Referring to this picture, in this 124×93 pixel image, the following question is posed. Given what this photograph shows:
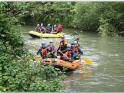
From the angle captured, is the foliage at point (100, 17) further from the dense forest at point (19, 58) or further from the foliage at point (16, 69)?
the foliage at point (16, 69)

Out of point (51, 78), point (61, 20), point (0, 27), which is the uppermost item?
point (0, 27)

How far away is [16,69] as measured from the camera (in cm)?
746

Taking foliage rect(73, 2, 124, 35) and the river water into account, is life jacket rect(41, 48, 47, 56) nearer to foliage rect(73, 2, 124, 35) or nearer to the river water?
the river water

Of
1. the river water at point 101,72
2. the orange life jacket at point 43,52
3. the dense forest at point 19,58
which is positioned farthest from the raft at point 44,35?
the dense forest at point 19,58

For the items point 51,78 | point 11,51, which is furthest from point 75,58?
point 51,78

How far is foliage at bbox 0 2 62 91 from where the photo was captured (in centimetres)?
700

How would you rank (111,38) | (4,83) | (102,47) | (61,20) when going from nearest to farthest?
1. (4,83)
2. (102,47)
3. (111,38)
4. (61,20)

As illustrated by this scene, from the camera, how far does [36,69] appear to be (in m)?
7.50

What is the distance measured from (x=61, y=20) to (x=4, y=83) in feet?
88.7

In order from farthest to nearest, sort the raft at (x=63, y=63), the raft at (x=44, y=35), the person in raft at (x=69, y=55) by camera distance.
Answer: the raft at (x=44, y=35)
the person in raft at (x=69, y=55)
the raft at (x=63, y=63)

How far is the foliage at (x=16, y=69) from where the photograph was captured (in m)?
7.00

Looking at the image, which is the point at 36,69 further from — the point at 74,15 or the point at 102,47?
the point at 74,15

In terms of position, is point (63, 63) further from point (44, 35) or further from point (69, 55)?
point (44, 35)

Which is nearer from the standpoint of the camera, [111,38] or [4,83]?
[4,83]
